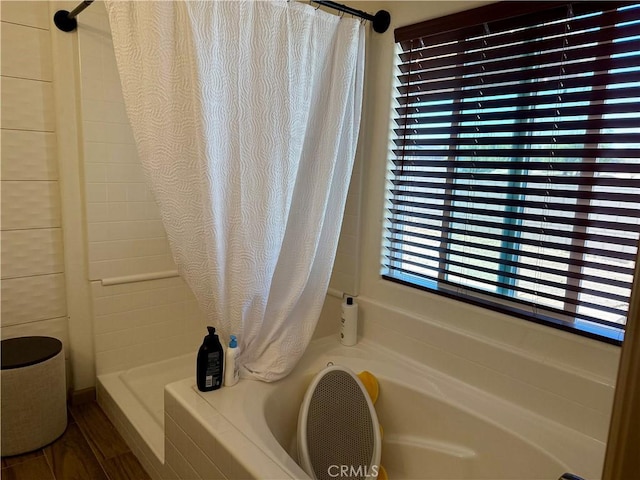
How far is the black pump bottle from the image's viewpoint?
1485 mm

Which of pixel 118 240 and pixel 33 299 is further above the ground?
pixel 118 240

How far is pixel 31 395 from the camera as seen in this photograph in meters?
1.80

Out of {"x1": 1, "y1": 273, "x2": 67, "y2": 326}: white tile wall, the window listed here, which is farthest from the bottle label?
{"x1": 1, "y1": 273, "x2": 67, "y2": 326}: white tile wall

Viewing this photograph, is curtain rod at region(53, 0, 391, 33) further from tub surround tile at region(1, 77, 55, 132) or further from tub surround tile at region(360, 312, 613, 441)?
tub surround tile at region(360, 312, 613, 441)

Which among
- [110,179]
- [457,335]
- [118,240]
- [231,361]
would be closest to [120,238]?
[118,240]

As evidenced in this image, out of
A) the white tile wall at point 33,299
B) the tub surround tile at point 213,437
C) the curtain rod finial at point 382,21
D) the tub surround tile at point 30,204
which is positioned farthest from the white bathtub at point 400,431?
the curtain rod finial at point 382,21

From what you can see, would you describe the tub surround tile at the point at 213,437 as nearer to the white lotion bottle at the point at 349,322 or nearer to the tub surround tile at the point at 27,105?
the white lotion bottle at the point at 349,322

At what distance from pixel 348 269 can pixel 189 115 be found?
1.05 m

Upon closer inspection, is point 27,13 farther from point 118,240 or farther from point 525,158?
point 525,158

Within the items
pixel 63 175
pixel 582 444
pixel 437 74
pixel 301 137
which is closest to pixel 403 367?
pixel 582 444

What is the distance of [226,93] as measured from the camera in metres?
1.37

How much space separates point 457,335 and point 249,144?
1.02 meters

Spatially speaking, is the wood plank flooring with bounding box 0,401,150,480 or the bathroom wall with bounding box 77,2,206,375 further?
the bathroom wall with bounding box 77,2,206,375

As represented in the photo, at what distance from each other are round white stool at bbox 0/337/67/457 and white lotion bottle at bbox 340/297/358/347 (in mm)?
1209
